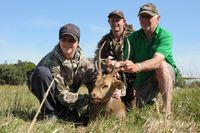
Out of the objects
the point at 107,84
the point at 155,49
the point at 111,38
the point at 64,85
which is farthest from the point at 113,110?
the point at 111,38

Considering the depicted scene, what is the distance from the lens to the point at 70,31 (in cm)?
655

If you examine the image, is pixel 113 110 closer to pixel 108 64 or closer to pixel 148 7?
pixel 108 64

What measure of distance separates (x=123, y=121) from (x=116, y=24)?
2794mm

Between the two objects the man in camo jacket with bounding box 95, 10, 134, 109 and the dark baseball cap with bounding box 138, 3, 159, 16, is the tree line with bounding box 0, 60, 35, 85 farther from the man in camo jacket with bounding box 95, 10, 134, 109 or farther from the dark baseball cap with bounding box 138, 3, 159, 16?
the dark baseball cap with bounding box 138, 3, 159, 16

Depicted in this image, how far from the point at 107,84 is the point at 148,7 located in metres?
1.77

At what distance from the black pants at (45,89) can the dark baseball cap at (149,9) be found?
2239 millimetres

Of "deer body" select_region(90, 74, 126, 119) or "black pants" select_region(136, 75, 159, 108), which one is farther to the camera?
"black pants" select_region(136, 75, 159, 108)

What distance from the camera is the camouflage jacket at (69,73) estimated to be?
6754 millimetres

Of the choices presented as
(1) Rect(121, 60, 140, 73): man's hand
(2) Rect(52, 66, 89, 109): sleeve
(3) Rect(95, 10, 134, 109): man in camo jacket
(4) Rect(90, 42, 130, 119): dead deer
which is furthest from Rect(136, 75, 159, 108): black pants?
(2) Rect(52, 66, 89, 109): sleeve

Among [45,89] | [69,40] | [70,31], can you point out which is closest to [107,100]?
[45,89]

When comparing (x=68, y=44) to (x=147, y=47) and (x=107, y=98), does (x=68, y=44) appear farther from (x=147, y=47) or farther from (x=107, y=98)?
(x=147, y=47)

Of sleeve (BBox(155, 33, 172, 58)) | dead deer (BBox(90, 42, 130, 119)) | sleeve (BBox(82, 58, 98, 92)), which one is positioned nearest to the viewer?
dead deer (BBox(90, 42, 130, 119))

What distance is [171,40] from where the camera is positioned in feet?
24.9

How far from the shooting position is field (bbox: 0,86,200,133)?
4738 mm
